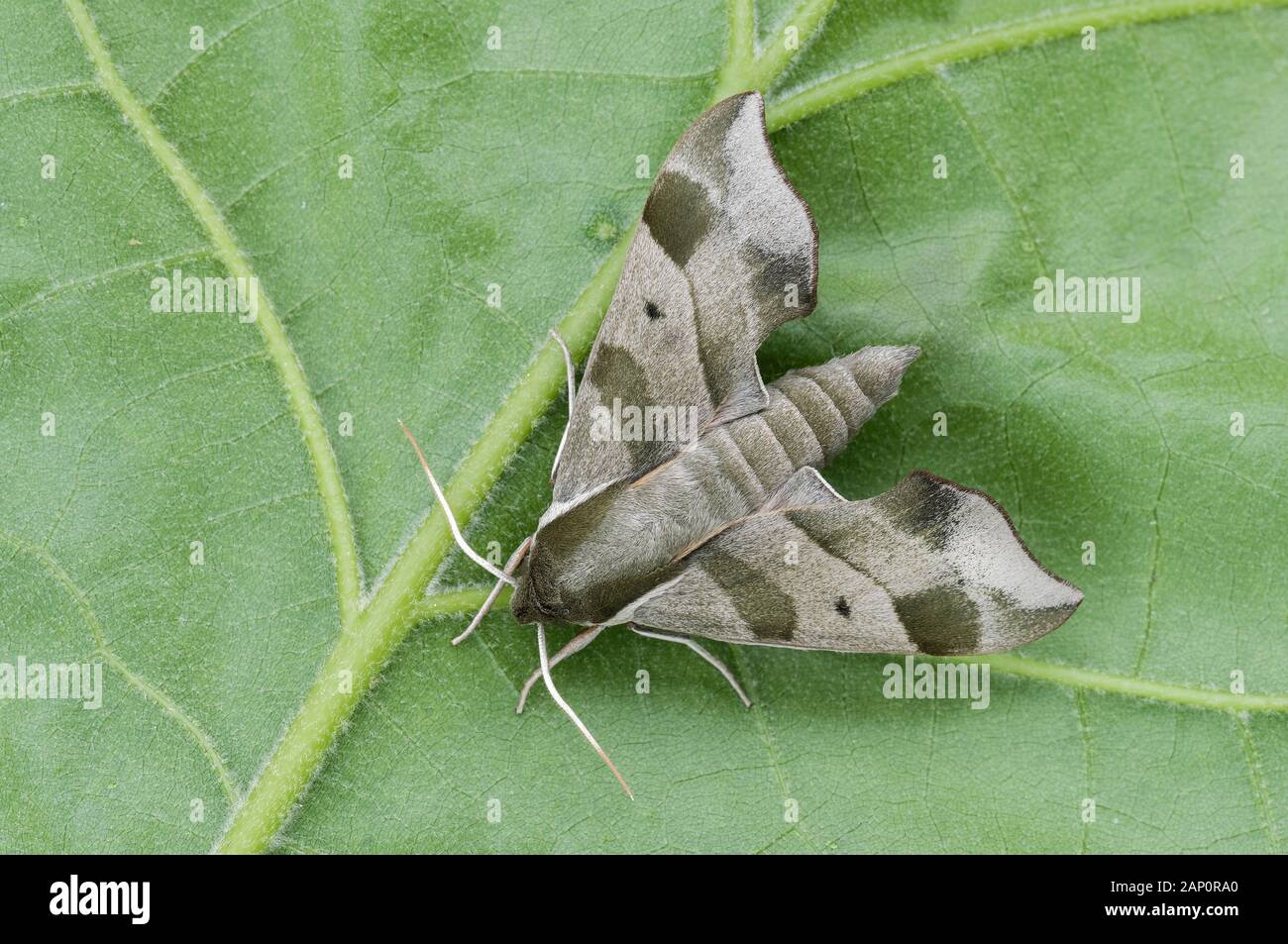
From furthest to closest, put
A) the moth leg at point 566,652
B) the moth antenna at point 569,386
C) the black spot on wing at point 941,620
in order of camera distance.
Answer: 1. the moth leg at point 566,652
2. the moth antenna at point 569,386
3. the black spot on wing at point 941,620

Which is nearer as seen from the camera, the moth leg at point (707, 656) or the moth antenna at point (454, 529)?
the moth antenna at point (454, 529)

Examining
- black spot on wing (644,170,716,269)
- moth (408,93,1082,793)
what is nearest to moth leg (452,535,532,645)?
moth (408,93,1082,793)

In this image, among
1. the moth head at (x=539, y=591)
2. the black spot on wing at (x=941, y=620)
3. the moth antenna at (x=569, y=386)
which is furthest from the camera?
the moth antenna at (x=569, y=386)

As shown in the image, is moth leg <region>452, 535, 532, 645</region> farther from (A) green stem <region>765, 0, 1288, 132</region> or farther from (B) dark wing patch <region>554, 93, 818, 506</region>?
(A) green stem <region>765, 0, 1288, 132</region>

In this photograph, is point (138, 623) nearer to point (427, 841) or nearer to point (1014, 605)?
point (427, 841)

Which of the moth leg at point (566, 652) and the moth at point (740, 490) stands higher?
the moth at point (740, 490)

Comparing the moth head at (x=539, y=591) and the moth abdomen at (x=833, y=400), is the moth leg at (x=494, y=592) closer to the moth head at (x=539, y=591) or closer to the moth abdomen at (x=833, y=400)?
the moth head at (x=539, y=591)

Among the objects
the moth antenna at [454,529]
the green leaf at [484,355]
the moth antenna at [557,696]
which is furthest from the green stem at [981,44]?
the moth antenna at [557,696]

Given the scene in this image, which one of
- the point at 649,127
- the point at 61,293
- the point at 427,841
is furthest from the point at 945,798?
the point at 61,293
